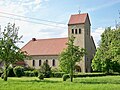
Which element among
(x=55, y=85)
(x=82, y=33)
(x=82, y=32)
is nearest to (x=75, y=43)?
(x=82, y=33)

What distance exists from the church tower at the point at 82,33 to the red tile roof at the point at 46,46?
4.57m

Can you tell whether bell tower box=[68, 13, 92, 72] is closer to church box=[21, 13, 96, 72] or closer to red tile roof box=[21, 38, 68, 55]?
church box=[21, 13, 96, 72]

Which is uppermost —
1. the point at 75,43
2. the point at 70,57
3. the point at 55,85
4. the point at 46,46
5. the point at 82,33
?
the point at 82,33

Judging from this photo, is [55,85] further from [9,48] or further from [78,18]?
[78,18]

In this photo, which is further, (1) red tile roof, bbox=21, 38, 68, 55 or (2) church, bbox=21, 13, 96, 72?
(1) red tile roof, bbox=21, 38, 68, 55

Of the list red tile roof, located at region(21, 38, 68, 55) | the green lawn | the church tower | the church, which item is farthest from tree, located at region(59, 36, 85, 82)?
red tile roof, located at region(21, 38, 68, 55)

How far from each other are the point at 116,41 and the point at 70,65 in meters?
9.47

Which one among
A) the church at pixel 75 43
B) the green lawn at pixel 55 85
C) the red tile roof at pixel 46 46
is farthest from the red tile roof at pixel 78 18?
the green lawn at pixel 55 85

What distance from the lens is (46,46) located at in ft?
290

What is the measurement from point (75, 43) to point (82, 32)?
3785mm

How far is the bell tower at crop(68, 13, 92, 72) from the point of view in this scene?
264ft

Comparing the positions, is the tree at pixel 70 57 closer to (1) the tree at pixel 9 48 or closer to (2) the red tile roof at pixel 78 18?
(1) the tree at pixel 9 48

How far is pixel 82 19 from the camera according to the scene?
81562 mm

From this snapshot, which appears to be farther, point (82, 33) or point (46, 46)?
point (46, 46)
